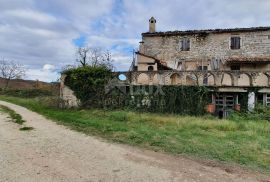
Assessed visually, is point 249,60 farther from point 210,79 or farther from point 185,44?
point 210,79

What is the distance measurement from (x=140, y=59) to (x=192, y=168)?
869 inches

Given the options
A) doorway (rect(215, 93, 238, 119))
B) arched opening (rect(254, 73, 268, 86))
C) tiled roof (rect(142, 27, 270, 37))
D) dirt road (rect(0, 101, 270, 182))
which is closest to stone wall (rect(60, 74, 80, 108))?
doorway (rect(215, 93, 238, 119))

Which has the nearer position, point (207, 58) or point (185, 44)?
point (207, 58)

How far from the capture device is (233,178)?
6641 millimetres

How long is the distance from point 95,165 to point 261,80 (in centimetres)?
1676

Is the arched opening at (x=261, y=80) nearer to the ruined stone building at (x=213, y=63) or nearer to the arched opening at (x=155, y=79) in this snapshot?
the ruined stone building at (x=213, y=63)

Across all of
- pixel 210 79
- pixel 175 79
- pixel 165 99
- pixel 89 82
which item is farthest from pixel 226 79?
pixel 89 82

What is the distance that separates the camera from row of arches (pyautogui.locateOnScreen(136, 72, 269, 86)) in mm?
20922

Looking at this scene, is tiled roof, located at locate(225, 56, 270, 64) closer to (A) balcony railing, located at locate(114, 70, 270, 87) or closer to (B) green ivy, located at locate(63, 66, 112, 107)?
(A) balcony railing, located at locate(114, 70, 270, 87)

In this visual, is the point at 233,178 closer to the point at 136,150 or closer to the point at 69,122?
the point at 136,150

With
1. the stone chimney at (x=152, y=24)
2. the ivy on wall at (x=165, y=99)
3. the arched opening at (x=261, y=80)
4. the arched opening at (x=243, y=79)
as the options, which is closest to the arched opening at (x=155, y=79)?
the ivy on wall at (x=165, y=99)

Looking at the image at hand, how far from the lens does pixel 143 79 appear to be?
75.8 ft

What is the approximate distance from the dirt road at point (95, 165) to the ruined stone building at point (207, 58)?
42.6 ft

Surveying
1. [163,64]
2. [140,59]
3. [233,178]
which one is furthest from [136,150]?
[163,64]
